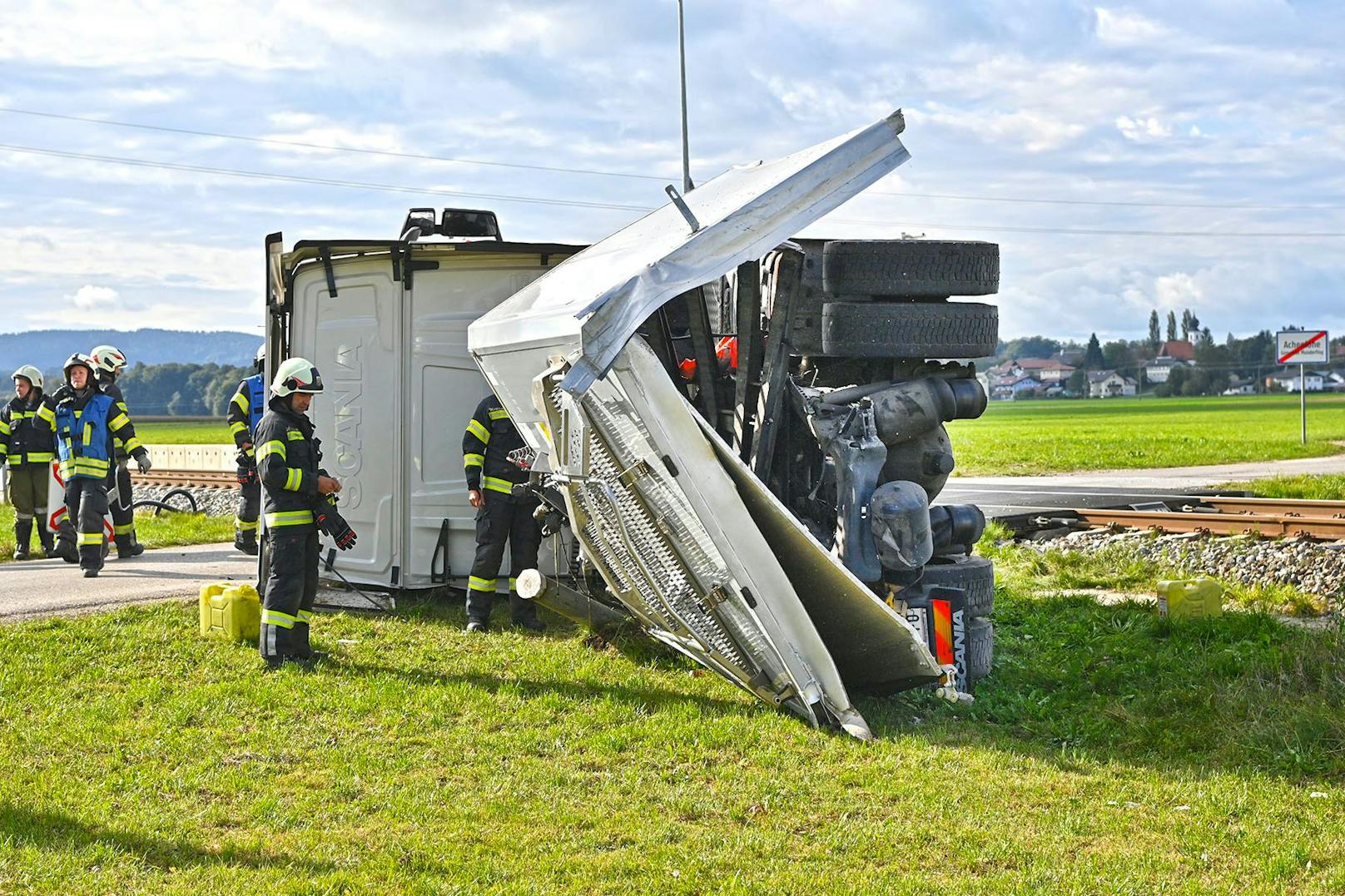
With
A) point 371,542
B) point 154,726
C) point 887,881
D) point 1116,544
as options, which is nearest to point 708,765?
point 887,881

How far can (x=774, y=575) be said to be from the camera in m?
5.72

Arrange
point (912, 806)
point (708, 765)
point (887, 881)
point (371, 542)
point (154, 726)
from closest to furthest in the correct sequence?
point (887, 881), point (912, 806), point (708, 765), point (154, 726), point (371, 542)

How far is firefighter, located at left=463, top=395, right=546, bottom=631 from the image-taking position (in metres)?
8.33

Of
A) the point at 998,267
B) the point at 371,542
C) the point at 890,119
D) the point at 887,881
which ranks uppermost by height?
the point at 890,119

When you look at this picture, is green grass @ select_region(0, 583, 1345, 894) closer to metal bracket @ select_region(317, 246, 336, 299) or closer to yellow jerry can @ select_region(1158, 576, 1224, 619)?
yellow jerry can @ select_region(1158, 576, 1224, 619)

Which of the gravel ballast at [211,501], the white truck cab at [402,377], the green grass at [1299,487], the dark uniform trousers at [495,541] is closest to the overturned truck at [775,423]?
the dark uniform trousers at [495,541]

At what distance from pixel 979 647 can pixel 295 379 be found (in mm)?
3880

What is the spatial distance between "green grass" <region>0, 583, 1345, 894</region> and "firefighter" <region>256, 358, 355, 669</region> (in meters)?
0.26

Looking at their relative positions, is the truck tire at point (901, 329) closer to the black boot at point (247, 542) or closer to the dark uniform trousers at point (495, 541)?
the dark uniform trousers at point (495, 541)

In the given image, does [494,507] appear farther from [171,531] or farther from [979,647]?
[171,531]

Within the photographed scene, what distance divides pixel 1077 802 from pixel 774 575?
4.91 ft

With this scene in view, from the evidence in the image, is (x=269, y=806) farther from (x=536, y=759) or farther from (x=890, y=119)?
(x=890, y=119)

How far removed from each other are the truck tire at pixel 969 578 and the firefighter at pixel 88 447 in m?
6.67

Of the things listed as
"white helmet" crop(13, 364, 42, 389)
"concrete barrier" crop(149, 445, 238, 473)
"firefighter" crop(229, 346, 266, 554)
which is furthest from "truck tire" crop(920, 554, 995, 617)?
"concrete barrier" crop(149, 445, 238, 473)
